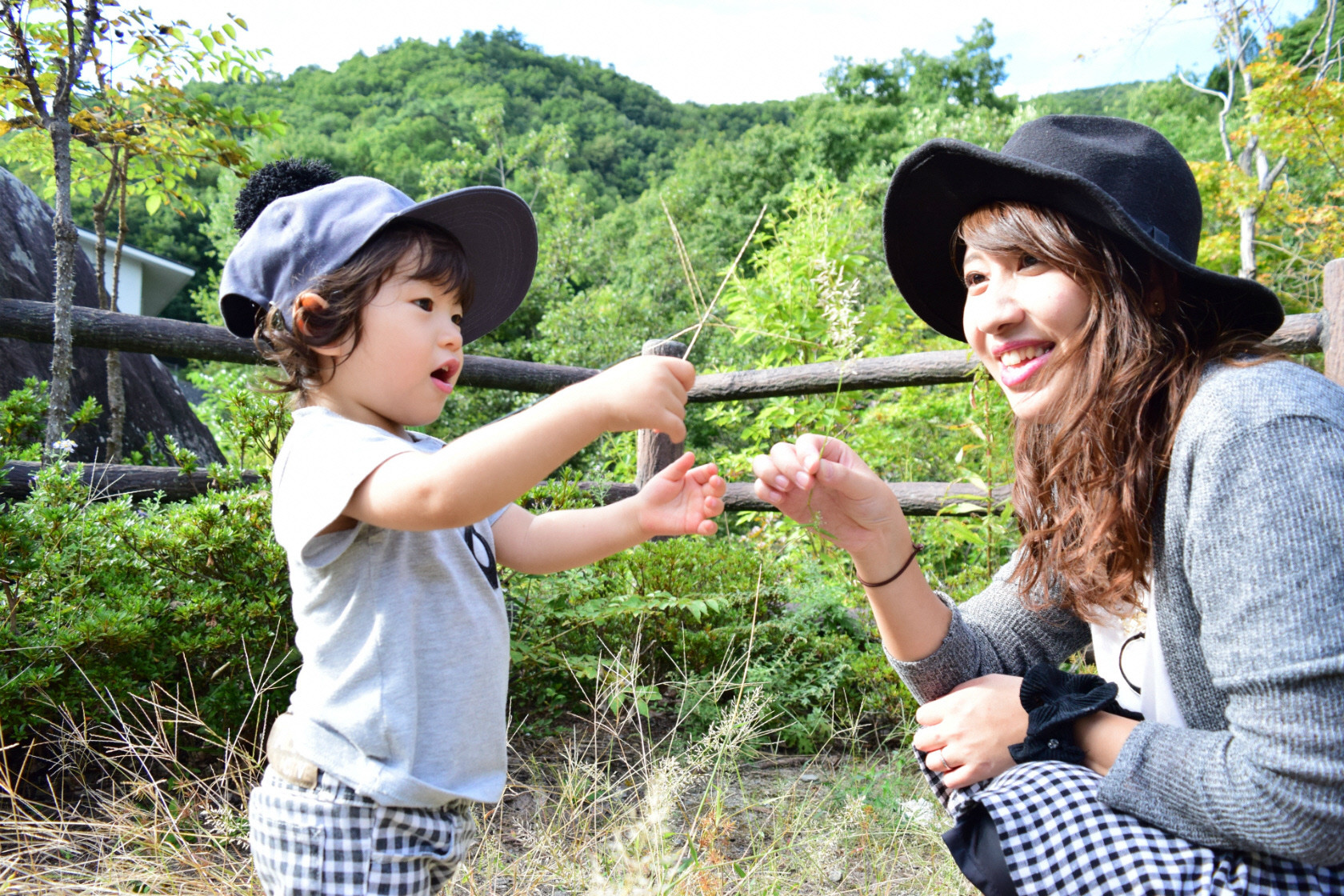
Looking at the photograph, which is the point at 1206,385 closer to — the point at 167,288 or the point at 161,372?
the point at 161,372

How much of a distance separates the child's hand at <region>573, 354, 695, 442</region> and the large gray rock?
3561 millimetres

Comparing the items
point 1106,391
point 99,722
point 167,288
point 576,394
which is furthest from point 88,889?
point 167,288

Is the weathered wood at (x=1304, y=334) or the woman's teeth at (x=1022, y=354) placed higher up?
the weathered wood at (x=1304, y=334)

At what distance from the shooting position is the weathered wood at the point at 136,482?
2.69m

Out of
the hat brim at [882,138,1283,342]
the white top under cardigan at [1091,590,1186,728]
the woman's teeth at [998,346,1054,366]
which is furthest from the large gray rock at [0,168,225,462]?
the white top under cardigan at [1091,590,1186,728]

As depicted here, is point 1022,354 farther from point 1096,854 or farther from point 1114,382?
point 1096,854

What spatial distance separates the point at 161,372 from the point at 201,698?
147 inches

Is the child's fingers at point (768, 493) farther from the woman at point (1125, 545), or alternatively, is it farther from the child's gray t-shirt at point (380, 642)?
the child's gray t-shirt at point (380, 642)

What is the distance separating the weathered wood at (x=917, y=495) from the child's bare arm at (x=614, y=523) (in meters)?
1.46

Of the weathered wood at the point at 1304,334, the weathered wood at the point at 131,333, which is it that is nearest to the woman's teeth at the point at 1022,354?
the weathered wood at the point at 1304,334

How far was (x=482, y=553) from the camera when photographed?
1.46 metres

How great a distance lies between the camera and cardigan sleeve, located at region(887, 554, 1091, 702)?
159cm

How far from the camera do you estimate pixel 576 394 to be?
1113 millimetres

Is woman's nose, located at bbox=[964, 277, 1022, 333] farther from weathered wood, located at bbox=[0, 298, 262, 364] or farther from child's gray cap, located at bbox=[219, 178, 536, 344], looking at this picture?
weathered wood, located at bbox=[0, 298, 262, 364]
